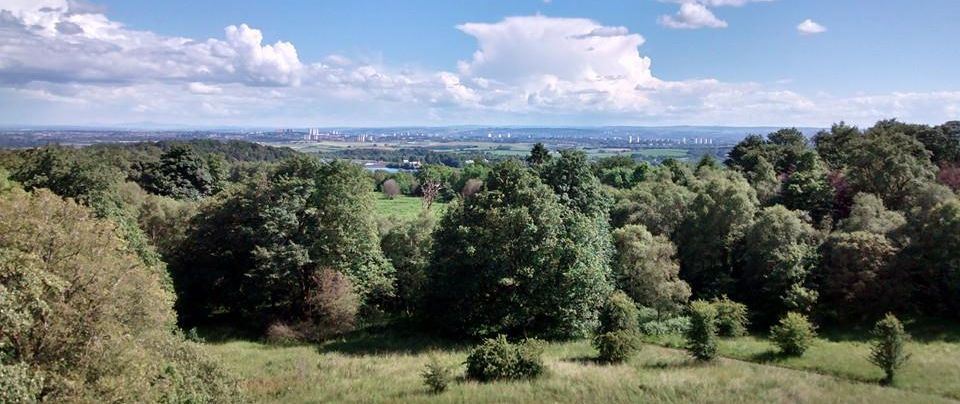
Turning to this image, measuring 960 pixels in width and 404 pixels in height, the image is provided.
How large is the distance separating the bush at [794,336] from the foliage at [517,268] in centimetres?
813

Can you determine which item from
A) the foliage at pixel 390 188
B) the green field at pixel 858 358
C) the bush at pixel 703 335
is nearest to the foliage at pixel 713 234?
the green field at pixel 858 358

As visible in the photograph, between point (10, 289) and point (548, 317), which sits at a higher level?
point (10, 289)

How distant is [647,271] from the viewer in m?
32.4

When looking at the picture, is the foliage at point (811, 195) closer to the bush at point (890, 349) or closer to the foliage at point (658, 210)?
the foliage at point (658, 210)

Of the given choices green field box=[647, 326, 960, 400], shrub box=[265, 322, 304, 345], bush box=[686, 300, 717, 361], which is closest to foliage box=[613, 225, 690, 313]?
green field box=[647, 326, 960, 400]

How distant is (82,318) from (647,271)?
1024 inches

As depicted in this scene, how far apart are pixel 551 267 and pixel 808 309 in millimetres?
13056

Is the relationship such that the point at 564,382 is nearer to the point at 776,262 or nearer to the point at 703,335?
the point at 703,335

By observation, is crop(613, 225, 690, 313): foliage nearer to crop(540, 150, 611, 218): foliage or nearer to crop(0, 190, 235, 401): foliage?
crop(540, 150, 611, 218): foliage

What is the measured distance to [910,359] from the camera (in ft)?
74.7

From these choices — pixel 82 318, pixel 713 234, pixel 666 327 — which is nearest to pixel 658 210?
pixel 713 234

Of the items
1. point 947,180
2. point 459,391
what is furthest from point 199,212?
point 947,180

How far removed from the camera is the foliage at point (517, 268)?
28.1m

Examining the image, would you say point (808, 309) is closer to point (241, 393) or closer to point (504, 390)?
point (504, 390)
